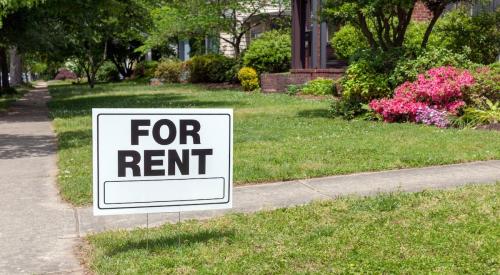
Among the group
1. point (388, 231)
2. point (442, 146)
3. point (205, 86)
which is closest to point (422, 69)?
point (442, 146)

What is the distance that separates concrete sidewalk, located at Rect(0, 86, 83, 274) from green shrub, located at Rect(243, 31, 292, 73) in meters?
17.2

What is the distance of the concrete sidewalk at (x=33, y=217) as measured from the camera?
4.97 m

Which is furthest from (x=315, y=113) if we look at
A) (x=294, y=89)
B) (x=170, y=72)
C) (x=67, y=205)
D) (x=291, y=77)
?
(x=170, y=72)

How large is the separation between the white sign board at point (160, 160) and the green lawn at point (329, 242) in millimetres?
390

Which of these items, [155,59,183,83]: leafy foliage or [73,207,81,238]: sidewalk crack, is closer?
[73,207,81,238]: sidewalk crack

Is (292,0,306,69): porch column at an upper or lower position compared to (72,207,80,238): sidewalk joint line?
upper

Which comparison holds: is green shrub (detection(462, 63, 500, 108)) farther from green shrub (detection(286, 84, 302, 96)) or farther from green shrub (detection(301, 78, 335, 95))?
green shrub (detection(286, 84, 302, 96))

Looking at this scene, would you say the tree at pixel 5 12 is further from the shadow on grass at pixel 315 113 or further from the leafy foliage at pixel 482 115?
the leafy foliage at pixel 482 115

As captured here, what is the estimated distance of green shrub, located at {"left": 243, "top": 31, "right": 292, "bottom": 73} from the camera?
91.5ft

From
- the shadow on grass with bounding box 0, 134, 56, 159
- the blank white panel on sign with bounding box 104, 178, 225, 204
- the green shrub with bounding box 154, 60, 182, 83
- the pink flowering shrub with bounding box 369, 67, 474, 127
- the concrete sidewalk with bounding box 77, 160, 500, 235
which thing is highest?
the green shrub with bounding box 154, 60, 182, 83

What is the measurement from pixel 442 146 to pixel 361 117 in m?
4.68

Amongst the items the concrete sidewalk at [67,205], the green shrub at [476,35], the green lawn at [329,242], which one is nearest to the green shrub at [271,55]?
the green shrub at [476,35]

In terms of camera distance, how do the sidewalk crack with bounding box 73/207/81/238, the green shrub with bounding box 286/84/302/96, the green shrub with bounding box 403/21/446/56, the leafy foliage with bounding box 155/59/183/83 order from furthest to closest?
the leafy foliage with bounding box 155/59/183/83, the green shrub with bounding box 286/84/302/96, the green shrub with bounding box 403/21/446/56, the sidewalk crack with bounding box 73/207/81/238

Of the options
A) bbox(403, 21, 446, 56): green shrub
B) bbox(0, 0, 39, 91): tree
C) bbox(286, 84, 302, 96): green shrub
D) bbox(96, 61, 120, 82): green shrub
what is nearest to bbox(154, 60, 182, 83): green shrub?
bbox(0, 0, 39, 91): tree
